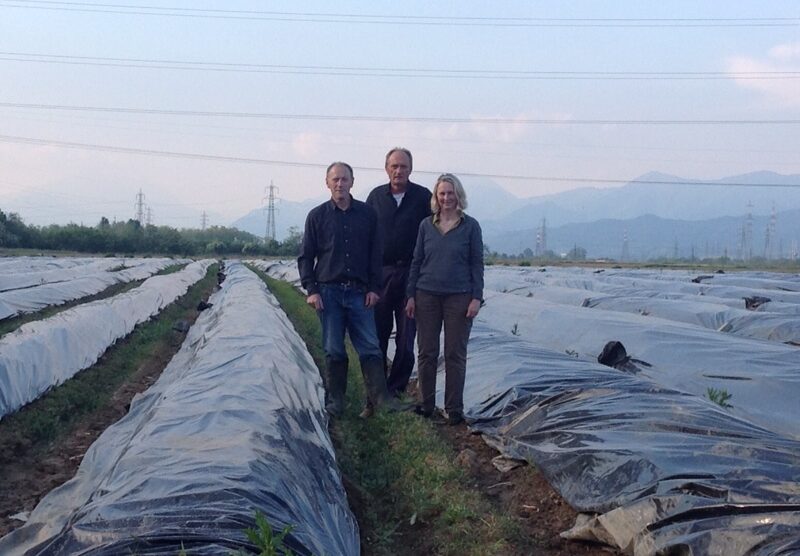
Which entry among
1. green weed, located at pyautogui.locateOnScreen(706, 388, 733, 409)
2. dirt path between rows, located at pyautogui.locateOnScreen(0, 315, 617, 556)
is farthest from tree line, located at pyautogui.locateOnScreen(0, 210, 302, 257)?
green weed, located at pyautogui.locateOnScreen(706, 388, 733, 409)

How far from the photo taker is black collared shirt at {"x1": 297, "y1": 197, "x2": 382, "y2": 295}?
5.45 metres

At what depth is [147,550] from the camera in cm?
223

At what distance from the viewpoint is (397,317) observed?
6074mm

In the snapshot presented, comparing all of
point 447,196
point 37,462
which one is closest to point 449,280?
point 447,196

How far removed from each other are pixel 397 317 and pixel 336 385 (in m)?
0.79

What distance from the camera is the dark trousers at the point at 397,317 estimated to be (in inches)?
233

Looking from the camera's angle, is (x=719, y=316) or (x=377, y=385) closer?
(x=377, y=385)

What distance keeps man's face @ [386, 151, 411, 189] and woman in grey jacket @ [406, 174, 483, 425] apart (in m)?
0.53

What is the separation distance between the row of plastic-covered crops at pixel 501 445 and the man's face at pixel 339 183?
4.08 feet

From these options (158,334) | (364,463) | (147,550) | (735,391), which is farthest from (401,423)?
(158,334)

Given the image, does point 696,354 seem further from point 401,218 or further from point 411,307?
point 401,218

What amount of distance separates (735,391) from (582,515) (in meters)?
2.90

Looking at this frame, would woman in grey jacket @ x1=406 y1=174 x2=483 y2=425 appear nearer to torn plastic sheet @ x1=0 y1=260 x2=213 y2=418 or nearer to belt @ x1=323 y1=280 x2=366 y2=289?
belt @ x1=323 y1=280 x2=366 y2=289

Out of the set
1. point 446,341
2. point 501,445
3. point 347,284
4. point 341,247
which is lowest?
point 501,445
